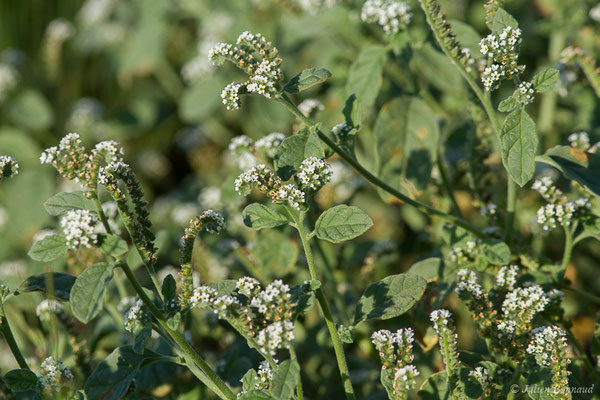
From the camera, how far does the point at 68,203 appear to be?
152cm

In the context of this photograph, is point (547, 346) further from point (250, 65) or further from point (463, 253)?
point (250, 65)

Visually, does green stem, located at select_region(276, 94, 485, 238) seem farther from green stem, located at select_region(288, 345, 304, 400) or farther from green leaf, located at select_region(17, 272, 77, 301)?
green leaf, located at select_region(17, 272, 77, 301)

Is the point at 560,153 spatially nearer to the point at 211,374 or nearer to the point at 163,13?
the point at 211,374

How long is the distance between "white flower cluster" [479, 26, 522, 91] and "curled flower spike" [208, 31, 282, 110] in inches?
21.1

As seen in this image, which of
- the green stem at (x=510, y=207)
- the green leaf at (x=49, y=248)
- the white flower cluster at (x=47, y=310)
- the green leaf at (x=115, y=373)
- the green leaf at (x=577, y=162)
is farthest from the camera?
the white flower cluster at (x=47, y=310)

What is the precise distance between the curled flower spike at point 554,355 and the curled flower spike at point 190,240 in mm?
833

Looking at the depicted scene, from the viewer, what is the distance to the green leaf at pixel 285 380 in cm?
128

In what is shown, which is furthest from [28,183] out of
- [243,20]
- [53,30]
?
[243,20]

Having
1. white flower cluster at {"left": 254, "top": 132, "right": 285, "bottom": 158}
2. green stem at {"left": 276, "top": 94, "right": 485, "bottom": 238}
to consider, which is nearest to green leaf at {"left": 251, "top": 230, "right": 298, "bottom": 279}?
white flower cluster at {"left": 254, "top": 132, "right": 285, "bottom": 158}

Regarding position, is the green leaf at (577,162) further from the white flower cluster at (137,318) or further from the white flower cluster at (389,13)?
the white flower cluster at (137,318)

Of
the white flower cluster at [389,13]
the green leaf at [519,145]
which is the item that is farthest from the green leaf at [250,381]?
the white flower cluster at [389,13]

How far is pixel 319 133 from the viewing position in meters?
1.63

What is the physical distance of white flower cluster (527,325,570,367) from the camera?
144cm

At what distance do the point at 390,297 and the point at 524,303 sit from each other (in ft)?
1.11
